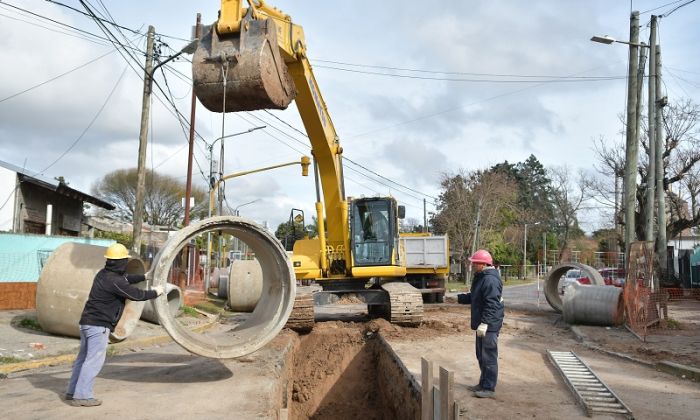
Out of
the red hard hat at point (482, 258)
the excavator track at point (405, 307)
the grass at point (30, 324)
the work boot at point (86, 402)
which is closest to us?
the work boot at point (86, 402)

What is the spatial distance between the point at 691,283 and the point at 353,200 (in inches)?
771

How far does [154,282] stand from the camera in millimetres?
6672

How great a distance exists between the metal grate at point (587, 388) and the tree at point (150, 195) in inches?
1721

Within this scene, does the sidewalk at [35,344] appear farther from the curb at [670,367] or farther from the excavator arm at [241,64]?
the curb at [670,367]

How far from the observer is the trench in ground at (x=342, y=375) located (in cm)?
1044

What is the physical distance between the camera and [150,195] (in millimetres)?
49031

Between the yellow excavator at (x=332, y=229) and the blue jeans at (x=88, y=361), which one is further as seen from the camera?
the yellow excavator at (x=332, y=229)

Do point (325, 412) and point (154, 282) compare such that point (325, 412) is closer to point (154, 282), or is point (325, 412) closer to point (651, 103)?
point (154, 282)

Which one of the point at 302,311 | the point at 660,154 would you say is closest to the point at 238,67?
the point at 302,311

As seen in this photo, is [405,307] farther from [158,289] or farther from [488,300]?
[158,289]

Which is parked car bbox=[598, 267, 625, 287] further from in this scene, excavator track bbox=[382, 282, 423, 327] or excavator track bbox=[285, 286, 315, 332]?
excavator track bbox=[285, 286, 315, 332]

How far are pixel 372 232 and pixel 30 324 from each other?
23.3ft

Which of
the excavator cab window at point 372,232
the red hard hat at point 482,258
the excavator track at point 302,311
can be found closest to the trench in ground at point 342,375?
the excavator track at point 302,311

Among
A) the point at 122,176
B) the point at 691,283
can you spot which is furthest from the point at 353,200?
the point at 122,176
